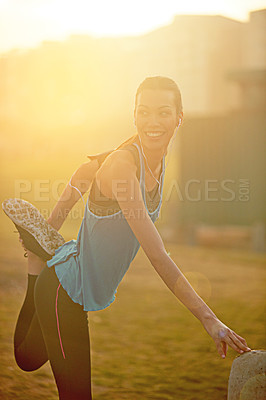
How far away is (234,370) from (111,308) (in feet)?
16.5

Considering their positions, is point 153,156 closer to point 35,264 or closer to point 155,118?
point 155,118

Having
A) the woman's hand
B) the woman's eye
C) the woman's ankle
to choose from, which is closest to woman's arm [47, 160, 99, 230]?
the woman's ankle

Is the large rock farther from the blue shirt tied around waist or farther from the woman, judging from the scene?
the blue shirt tied around waist

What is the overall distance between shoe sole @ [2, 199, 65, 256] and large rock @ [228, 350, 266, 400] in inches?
42.8

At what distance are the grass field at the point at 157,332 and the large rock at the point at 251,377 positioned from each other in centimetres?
209

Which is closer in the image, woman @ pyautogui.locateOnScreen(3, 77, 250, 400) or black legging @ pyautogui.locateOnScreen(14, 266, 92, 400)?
woman @ pyautogui.locateOnScreen(3, 77, 250, 400)

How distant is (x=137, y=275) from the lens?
9195mm

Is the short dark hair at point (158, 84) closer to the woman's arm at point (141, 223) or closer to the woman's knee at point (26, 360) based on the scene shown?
the woman's arm at point (141, 223)

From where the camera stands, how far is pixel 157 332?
19.6 ft

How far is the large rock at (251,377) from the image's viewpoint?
2.20 m

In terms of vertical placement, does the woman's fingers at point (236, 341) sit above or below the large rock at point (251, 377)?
above

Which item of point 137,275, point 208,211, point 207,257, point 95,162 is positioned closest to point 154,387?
point 95,162

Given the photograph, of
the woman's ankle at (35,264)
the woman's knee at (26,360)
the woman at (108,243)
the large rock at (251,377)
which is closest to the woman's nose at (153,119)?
the woman at (108,243)

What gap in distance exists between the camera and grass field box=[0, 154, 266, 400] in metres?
4.41
